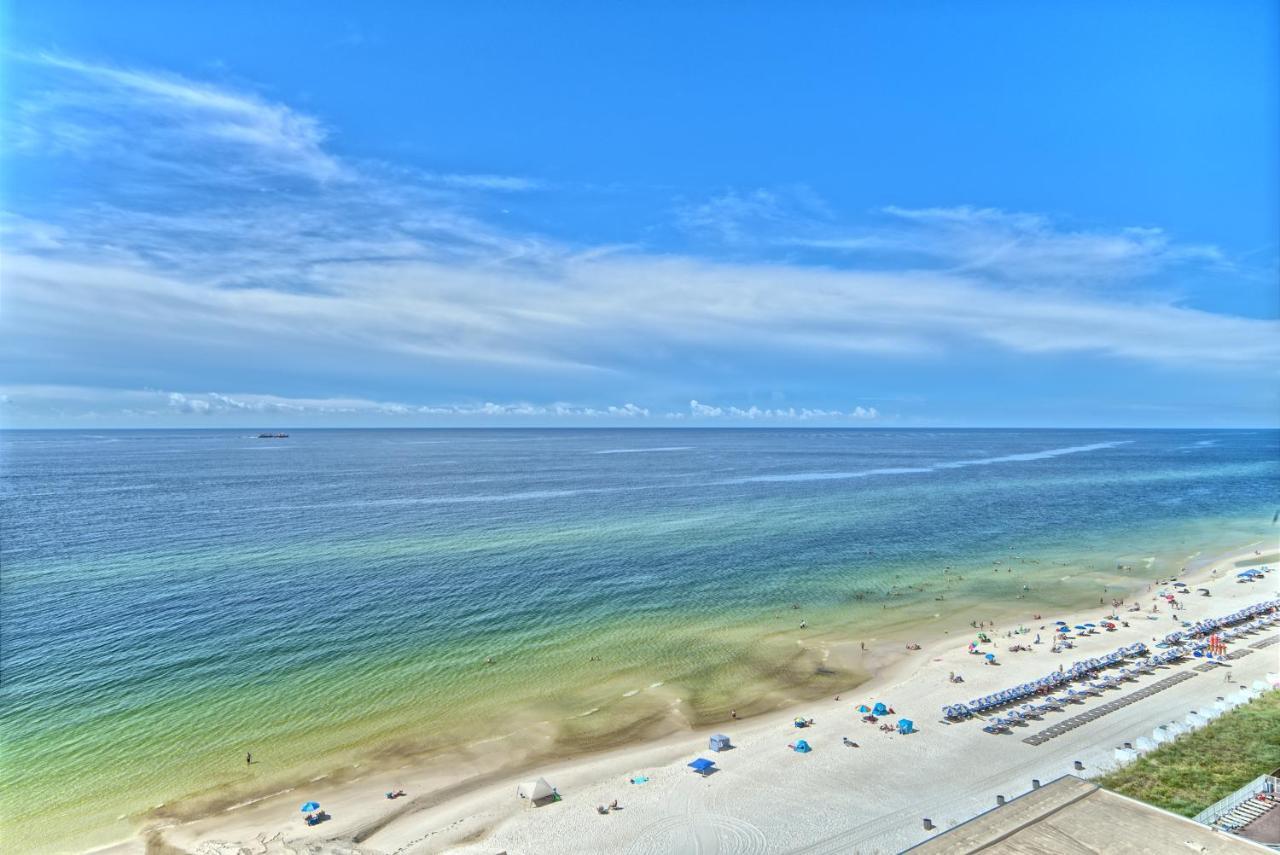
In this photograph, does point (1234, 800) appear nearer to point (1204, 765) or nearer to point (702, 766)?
point (1204, 765)

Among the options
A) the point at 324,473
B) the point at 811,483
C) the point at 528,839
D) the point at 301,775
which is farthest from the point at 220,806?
the point at 324,473

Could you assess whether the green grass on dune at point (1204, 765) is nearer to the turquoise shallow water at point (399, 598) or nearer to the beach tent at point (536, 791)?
the turquoise shallow water at point (399, 598)

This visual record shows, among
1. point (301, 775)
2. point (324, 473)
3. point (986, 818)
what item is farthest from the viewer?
point (324, 473)

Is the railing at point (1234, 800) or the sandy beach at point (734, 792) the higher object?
the railing at point (1234, 800)

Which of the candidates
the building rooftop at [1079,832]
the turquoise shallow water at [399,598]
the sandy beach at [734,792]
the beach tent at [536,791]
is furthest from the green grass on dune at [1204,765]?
the beach tent at [536,791]

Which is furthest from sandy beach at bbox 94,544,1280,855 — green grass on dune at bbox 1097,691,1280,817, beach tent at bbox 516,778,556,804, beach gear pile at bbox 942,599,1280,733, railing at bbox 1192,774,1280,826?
railing at bbox 1192,774,1280,826

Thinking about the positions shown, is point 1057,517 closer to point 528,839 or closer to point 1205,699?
point 1205,699
